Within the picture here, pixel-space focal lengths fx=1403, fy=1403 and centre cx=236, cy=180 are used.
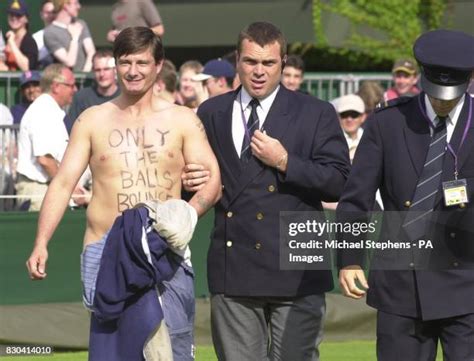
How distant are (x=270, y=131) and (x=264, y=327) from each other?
43.0 inches

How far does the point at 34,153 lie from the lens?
11.9m

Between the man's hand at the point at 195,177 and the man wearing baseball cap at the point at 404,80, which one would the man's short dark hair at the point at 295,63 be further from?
the man's hand at the point at 195,177

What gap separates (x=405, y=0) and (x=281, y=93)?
1607 centimetres

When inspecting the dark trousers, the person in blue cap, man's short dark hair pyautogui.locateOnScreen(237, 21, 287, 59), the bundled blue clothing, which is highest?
the person in blue cap

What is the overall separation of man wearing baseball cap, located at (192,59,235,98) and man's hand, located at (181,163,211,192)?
18.2 feet

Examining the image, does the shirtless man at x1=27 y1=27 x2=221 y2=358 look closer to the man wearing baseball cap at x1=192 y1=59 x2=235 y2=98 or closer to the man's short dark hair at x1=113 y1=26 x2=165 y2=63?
the man's short dark hair at x1=113 y1=26 x2=165 y2=63

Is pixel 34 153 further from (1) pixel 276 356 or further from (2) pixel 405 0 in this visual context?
(2) pixel 405 0

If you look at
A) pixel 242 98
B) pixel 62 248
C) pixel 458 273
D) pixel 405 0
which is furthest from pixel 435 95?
pixel 405 0

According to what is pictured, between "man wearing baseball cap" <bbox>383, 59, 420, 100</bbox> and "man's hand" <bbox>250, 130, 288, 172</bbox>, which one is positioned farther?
"man wearing baseball cap" <bbox>383, 59, 420, 100</bbox>

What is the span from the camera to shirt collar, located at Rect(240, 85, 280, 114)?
7.84 m

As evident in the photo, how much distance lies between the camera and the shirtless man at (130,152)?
7273 millimetres

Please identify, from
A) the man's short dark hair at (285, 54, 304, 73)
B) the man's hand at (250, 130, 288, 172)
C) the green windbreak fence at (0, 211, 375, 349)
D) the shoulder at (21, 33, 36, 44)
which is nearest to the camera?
the man's hand at (250, 130, 288, 172)

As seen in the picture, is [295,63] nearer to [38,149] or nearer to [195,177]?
[38,149]

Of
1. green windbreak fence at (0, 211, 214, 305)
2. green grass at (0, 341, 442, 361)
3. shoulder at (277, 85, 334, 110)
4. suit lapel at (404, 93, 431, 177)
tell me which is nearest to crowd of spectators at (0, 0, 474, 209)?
green windbreak fence at (0, 211, 214, 305)
